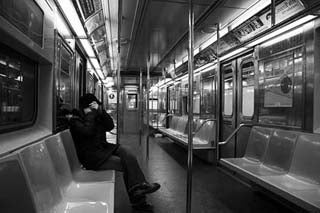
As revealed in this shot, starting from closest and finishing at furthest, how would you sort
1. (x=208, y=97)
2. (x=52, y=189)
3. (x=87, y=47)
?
(x=52, y=189) < (x=87, y=47) < (x=208, y=97)

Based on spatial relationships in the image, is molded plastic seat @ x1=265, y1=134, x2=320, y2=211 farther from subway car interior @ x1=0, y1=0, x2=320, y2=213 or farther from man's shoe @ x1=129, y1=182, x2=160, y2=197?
man's shoe @ x1=129, y1=182, x2=160, y2=197

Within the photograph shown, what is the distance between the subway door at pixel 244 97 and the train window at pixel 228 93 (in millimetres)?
261

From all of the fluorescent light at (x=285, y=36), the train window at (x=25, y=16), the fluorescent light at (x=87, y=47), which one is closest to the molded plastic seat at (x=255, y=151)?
the fluorescent light at (x=285, y=36)

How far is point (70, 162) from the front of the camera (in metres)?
2.32

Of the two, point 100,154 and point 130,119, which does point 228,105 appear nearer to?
point 100,154

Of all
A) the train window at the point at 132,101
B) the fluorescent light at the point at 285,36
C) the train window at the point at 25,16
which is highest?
the fluorescent light at the point at 285,36

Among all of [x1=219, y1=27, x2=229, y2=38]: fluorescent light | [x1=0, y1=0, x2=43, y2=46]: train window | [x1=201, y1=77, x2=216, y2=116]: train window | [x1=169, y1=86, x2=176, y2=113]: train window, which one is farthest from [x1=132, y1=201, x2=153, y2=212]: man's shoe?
[x1=169, y1=86, x2=176, y2=113]: train window

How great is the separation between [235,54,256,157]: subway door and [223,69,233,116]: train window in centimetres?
26

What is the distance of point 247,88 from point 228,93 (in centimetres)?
62

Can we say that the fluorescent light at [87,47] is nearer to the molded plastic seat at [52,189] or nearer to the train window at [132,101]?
the molded plastic seat at [52,189]

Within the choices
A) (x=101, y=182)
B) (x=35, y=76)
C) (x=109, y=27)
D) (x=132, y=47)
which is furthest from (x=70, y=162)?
(x=132, y=47)

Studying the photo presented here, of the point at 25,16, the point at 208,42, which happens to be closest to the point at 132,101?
the point at 208,42

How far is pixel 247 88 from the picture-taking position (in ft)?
12.9

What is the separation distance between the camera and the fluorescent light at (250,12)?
11.0ft
